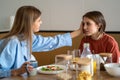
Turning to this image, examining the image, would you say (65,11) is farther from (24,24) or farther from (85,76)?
(85,76)

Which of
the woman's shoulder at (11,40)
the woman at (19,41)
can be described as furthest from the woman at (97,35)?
the woman's shoulder at (11,40)

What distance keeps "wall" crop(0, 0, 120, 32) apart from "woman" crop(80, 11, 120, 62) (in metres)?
1.28

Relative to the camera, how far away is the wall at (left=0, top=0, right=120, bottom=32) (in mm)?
3769

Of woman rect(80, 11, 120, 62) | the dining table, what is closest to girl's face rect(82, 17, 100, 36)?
woman rect(80, 11, 120, 62)

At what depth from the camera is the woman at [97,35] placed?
242 centimetres

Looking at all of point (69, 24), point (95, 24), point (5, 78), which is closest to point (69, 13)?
point (69, 24)

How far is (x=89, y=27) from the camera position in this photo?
2.45 metres

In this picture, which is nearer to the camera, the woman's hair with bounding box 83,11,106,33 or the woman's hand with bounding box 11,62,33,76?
the woman's hand with bounding box 11,62,33,76

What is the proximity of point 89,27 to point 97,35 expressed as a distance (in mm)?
163

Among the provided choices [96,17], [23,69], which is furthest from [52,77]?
[96,17]

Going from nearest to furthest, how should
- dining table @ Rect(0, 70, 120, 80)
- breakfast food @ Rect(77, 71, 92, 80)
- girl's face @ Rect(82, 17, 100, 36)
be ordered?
breakfast food @ Rect(77, 71, 92, 80), dining table @ Rect(0, 70, 120, 80), girl's face @ Rect(82, 17, 100, 36)

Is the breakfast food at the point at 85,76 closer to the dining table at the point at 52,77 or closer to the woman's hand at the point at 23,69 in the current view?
the dining table at the point at 52,77

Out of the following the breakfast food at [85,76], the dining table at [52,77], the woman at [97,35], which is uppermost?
the woman at [97,35]

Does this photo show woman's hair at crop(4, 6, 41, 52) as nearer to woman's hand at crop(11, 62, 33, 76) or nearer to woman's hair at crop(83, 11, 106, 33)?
woman's hand at crop(11, 62, 33, 76)
